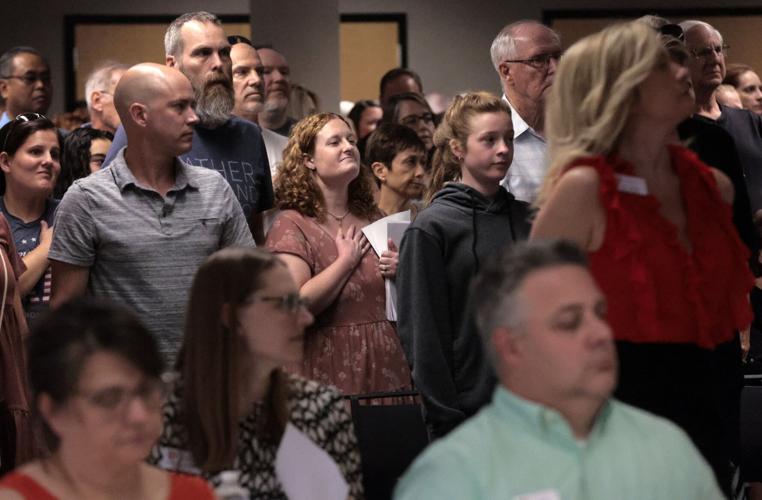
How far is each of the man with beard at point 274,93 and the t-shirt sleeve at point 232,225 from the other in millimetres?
2343

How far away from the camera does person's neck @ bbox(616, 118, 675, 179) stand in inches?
116

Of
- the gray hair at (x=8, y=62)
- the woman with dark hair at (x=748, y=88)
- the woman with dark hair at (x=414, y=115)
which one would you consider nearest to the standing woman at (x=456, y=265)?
the woman with dark hair at (x=414, y=115)

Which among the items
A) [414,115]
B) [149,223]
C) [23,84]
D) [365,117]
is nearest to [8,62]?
[23,84]

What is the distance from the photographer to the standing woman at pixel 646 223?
2836 millimetres

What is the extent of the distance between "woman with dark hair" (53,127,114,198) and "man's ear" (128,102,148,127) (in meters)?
1.85

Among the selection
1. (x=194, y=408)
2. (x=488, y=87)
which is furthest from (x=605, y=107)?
(x=488, y=87)

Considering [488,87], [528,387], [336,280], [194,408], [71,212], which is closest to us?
[528,387]

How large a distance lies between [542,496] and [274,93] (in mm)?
4512

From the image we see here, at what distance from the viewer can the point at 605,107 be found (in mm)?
2887

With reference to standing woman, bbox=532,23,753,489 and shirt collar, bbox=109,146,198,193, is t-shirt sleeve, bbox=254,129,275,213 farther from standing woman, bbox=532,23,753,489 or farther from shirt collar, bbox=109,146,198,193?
standing woman, bbox=532,23,753,489

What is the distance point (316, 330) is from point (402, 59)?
7.29 m

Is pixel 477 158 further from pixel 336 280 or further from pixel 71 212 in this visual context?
pixel 71 212

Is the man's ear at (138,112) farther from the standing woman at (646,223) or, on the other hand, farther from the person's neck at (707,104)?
the person's neck at (707,104)

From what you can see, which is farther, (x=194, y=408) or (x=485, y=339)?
(x=194, y=408)
